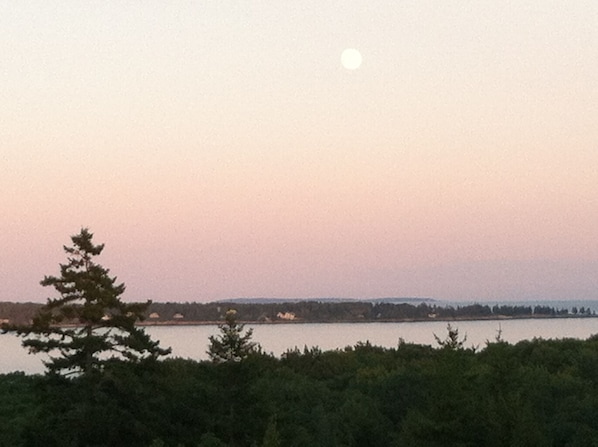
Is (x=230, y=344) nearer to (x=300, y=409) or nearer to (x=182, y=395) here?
(x=182, y=395)

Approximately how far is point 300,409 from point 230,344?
19.4 m

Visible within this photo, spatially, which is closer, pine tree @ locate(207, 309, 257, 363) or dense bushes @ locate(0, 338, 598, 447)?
dense bushes @ locate(0, 338, 598, 447)

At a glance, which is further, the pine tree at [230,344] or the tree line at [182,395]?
the pine tree at [230,344]

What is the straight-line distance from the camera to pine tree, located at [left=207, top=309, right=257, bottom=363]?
32219 mm

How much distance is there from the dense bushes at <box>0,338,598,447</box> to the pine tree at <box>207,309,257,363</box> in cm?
Answer: 28

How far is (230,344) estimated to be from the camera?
32.3 meters

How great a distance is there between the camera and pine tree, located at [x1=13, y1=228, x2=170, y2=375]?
34312 millimetres

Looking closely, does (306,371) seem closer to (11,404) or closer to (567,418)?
(11,404)

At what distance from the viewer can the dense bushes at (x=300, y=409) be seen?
2927 centimetres

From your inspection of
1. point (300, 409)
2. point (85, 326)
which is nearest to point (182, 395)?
point (85, 326)

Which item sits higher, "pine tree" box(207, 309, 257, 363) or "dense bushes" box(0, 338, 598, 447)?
"pine tree" box(207, 309, 257, 363)

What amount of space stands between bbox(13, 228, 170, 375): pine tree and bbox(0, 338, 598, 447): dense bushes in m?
0.72

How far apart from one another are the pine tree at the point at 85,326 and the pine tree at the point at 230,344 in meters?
4.48

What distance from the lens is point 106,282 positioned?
3556cm
